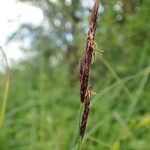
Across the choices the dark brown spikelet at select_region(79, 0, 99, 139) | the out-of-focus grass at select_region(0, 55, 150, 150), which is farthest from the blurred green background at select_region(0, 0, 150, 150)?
the dark brown spikelet at select_region(79, 0, 99, 139)

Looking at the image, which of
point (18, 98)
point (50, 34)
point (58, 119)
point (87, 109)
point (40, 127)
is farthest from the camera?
point (50, 34)

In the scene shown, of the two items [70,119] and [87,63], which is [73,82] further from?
[87,63]

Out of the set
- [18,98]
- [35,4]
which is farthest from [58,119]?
[35,4]

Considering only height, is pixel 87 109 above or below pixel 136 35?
above

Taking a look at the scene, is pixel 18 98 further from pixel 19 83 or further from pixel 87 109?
pixel 87 109

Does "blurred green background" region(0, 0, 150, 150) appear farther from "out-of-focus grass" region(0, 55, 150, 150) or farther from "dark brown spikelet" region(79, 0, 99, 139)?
"dark brown spikelet" region(79, 0, 99, 139)

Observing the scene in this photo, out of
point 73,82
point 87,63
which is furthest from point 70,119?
point 87,63

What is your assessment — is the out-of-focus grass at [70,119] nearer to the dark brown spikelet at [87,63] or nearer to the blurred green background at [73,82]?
the blurred green background at [73,82]

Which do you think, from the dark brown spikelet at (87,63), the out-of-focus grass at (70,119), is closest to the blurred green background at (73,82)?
the out-of-focus grass at (70,119)

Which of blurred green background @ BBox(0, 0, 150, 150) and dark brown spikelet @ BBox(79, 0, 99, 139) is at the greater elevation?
dark brown spikelet @ BBox(79, 0, 99, 139)
